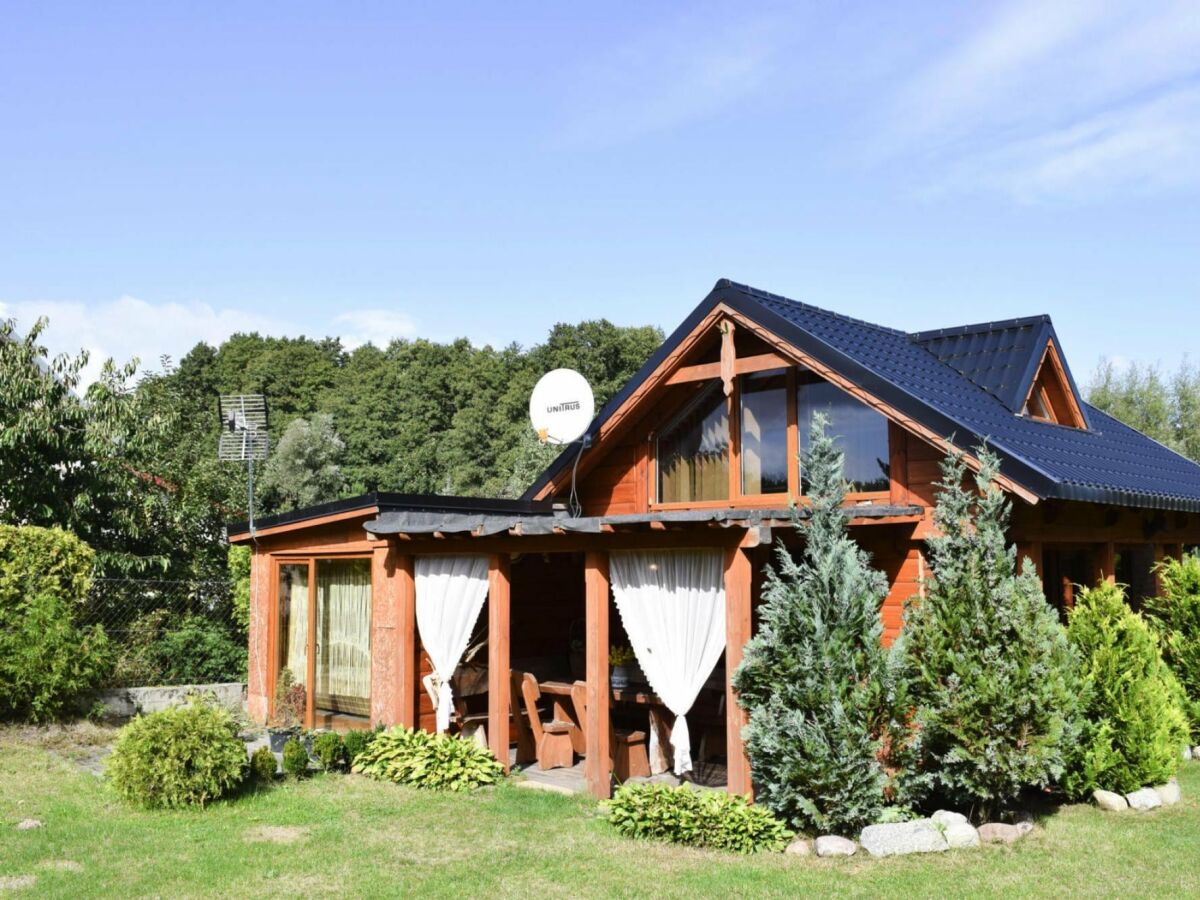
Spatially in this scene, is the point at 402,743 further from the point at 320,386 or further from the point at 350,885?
the point at 320,386

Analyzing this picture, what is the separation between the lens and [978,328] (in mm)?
11734

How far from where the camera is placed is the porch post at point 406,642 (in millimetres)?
10422

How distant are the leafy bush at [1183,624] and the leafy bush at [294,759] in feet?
29.4

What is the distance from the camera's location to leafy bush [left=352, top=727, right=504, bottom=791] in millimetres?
9359

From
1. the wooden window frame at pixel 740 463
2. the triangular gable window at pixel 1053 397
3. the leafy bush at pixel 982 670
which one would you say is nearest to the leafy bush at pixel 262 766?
the wooden window frame at pixel 740 463

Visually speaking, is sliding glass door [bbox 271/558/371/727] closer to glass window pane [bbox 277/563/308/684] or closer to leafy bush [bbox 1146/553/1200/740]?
glass window pane [bbox 277/563/308/684]

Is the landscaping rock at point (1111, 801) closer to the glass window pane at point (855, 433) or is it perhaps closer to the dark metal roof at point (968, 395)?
the dark metal roof at point (968, 395)

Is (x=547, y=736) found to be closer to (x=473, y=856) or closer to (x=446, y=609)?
(x=446, y=609)

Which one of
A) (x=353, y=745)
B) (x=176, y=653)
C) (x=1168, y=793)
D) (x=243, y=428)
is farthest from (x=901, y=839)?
(x=176, y=653)

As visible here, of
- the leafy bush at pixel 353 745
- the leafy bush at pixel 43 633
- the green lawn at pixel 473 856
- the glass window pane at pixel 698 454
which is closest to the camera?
the green lawn at pixel 473 856

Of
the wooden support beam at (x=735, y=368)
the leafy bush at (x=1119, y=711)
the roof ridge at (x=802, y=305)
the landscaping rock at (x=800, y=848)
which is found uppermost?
the roof ridge at (x=802, y=305)

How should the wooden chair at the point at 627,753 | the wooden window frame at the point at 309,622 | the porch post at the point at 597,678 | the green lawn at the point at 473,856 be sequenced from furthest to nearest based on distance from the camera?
the wooden window frame at the point at 309,622
the wooden chair at the point at 627,753
the porch post at the point at 597,678
the green lawn at the point at 473,856

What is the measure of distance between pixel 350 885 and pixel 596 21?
9860mm

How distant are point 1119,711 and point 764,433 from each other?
4.12 m
